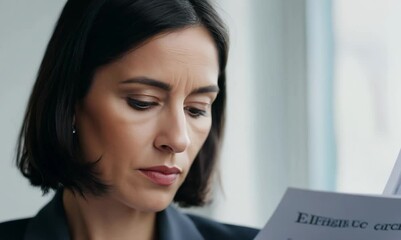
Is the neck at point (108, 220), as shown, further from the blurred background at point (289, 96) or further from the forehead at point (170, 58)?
the blurred background at point (289, 96)

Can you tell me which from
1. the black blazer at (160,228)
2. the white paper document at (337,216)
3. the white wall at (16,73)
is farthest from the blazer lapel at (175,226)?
the white wall at (16,73)

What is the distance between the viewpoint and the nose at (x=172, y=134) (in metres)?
1.12

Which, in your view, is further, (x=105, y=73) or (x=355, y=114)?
(x=355, y=114)

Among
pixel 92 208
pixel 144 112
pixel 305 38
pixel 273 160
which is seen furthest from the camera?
pixel 273 160

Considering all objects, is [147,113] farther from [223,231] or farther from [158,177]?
[223,231]

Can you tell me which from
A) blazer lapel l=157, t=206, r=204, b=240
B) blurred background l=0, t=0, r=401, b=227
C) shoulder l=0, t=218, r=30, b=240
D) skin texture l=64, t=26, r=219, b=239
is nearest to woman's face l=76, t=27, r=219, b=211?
skin texture l=64, t=26, r=219, b=239

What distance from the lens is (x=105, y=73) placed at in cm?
116

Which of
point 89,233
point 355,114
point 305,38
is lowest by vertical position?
point 89,233

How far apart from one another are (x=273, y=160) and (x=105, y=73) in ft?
3.19

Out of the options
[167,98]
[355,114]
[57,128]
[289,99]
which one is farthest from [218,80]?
[289,99]

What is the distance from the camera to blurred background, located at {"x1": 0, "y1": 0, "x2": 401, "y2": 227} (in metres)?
1.71

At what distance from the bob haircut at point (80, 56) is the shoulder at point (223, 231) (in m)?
0.25

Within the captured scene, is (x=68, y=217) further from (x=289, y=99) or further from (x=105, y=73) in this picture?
(x=289, y=99)

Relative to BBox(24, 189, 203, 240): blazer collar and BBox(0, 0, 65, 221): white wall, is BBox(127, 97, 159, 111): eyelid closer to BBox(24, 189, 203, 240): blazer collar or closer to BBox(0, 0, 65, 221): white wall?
BBox(24, 189, 203, 240): blazer collar
